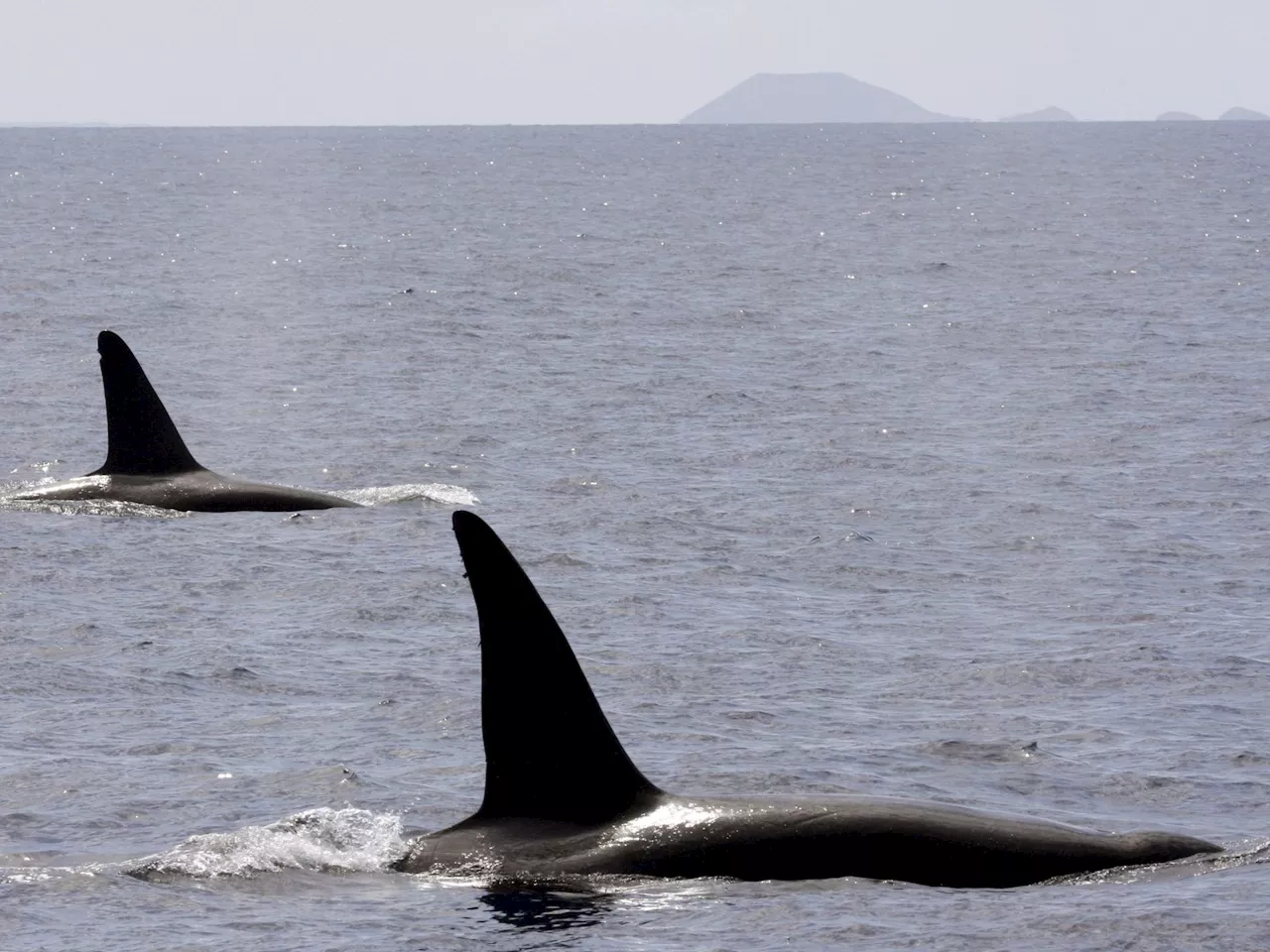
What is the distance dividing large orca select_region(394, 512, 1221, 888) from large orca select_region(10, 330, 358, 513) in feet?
40.3

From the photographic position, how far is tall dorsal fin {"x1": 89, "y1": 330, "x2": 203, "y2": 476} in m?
21.5

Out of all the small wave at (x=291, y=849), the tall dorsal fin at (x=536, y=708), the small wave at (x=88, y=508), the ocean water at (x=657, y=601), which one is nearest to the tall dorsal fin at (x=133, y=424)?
the small wave at (x=88, y=508)

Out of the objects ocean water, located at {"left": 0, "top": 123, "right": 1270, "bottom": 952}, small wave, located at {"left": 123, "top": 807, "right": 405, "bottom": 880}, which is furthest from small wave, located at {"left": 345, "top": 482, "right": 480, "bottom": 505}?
small wave, located at {"left": 123, "top": 807, "right": 405, "bottom": 880}

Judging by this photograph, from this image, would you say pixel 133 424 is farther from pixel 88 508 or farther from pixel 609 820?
pixel 609 820

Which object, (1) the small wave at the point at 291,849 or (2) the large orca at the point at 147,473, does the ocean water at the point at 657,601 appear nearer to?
(1) the small wave at the point at 291,849

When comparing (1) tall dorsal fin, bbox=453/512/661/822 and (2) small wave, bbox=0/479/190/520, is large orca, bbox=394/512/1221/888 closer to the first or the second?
(1) tall dorsal fin, bbox=453/512/661/822

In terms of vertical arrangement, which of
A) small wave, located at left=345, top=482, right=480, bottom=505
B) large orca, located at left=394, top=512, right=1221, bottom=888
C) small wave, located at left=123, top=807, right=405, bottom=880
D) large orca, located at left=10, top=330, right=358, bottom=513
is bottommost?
small wave, located at left=123, top=807, right=405, bottom=880

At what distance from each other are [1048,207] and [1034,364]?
2429 inches

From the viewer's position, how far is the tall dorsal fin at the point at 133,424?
848 inches

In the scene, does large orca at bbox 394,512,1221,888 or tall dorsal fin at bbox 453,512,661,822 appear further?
tall dorsal fin at bbox 453,512,661,822

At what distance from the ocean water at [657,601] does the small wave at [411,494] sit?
0.10 metres

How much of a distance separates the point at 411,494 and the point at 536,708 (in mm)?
13188

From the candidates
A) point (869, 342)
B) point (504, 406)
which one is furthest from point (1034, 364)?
point (504, 406)

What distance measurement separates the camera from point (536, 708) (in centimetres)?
966
